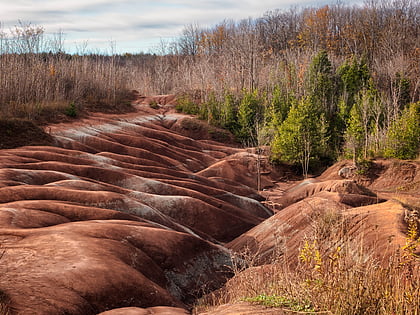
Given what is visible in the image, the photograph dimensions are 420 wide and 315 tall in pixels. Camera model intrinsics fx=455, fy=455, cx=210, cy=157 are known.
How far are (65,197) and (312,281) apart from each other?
26.1ft

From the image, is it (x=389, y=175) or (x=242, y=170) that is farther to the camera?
(x=242, y=170)

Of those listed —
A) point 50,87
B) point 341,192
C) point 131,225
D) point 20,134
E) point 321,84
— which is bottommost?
point 341,192

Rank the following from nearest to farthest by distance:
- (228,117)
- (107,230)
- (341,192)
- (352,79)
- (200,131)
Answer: (107,230) < (341,192) < (200,131) < (228,117) < (352,79)

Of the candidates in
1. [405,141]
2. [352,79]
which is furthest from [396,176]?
[352,79]

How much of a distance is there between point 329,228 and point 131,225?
4.29 m

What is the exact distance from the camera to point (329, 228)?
28.8ft

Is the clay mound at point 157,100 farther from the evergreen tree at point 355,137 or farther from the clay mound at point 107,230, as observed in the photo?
the clay mound at point 107,230

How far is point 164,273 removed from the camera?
9562mm

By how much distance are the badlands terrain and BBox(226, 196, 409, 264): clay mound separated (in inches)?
1.5

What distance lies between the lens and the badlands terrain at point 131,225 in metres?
6.82

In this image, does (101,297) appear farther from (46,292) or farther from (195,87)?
(195,87)

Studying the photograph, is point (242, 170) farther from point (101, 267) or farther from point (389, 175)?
point (101, 267)

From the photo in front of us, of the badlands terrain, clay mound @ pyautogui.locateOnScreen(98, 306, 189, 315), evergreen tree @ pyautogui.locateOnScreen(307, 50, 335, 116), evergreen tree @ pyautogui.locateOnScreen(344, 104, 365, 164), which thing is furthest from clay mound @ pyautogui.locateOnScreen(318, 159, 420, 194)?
clay mound @ pyautogui.locateOnScreen(98, 306, 189, 315)

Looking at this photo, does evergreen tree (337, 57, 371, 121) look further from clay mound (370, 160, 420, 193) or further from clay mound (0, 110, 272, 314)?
clay mound (0, 110, 272, 314)
